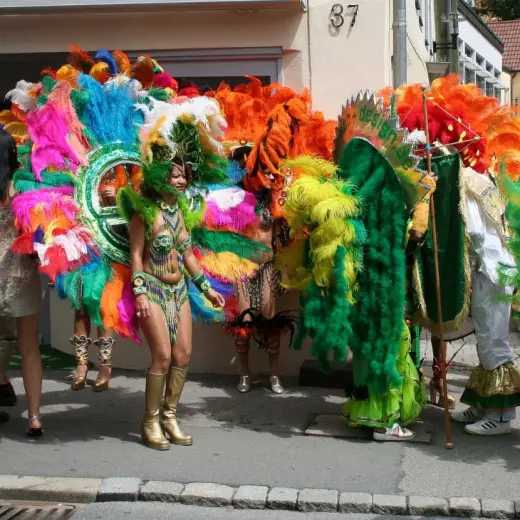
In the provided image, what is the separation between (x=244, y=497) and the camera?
15.8ft

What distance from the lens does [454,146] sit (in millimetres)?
5809

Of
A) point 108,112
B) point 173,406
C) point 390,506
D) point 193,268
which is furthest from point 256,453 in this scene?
point 108,112

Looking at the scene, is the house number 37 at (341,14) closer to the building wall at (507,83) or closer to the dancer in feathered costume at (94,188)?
the dancer in feathered costume at (94,188)

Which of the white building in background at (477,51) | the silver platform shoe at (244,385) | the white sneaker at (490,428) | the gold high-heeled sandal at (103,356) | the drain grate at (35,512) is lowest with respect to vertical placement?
the drain grate at (35,512)

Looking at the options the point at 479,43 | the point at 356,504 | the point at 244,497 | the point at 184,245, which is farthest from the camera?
the point at 479,43

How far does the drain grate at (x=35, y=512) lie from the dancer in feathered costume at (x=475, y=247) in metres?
2.51

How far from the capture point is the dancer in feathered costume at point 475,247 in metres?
5.60

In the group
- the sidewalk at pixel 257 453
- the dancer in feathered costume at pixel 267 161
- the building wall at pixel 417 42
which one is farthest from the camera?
the building wall at pixel 417 42

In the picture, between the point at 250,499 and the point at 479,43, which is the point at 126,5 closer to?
the point at 250,499

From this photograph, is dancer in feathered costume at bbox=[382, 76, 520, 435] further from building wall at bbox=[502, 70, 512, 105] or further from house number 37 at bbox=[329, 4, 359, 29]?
building wall at bbox=[502, 70, 512, 105]

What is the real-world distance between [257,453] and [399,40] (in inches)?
148

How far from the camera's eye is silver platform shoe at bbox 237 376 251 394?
709 centimetres

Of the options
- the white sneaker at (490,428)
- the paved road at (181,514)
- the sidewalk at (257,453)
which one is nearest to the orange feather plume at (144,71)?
the sidewalk at (257,453)

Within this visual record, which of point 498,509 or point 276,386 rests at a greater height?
point 276,386
